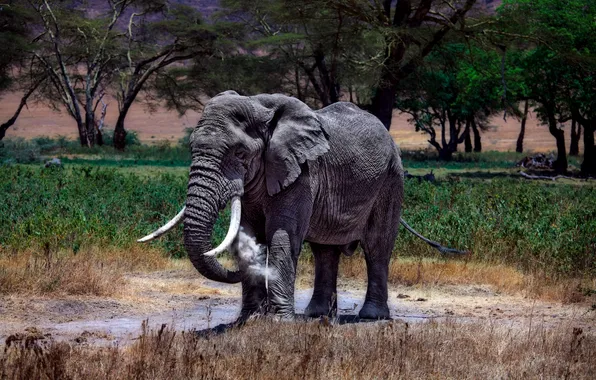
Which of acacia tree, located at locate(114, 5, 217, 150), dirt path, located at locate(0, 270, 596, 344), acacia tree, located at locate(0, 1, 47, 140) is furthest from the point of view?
acacia tree, located at locate(114, 5, 217, 150)

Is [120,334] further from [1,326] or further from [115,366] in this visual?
[115,366]

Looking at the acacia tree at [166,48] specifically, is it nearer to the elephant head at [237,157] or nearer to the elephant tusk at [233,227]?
the elephant head at [237,157]

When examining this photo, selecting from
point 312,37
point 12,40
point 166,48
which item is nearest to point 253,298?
point 312,37

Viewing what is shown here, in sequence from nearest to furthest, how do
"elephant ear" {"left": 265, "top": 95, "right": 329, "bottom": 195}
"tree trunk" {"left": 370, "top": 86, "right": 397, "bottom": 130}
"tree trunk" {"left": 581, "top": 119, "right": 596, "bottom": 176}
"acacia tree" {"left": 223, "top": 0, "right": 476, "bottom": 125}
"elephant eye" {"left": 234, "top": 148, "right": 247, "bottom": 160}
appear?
"elephant eye" {"left": 234, "top": 148, "right": 247, "bottom": 160}, "elephant ear" {"left": 265, "top": 95, "right": 329, "bottom": 195}, "acacia tree" {"left": 223, "top": 0, "right": 476, "bottom": 125}, "tree trunk" {"left": 370, "top": 86, "right": 397, "bottom": 130}, "tree trunk" {"left": 581, "top": 119, "right": 596, "bottom": 176}

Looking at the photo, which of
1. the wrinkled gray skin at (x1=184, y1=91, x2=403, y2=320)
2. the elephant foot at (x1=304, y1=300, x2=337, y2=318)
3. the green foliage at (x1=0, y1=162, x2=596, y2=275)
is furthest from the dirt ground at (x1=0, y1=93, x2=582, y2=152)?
the elephant foot at (x1=304, y1=300, x2=337, y2=318)

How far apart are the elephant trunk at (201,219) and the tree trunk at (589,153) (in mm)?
29478

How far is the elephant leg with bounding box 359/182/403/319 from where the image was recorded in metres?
9.78

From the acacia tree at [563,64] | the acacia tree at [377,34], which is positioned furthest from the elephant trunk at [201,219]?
the acacia tree at [563,64]

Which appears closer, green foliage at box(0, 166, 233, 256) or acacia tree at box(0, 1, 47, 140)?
green foliage at box(0, 166, 233, 256)

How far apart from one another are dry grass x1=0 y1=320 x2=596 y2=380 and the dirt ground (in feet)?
251

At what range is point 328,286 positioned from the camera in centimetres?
970

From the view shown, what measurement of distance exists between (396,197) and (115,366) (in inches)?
171

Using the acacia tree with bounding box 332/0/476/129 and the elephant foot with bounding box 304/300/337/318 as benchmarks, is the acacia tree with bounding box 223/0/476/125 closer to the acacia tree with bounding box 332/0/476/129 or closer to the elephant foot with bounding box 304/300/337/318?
the acacia tree with bounding box 332/0/476/129

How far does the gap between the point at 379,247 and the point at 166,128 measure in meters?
116
